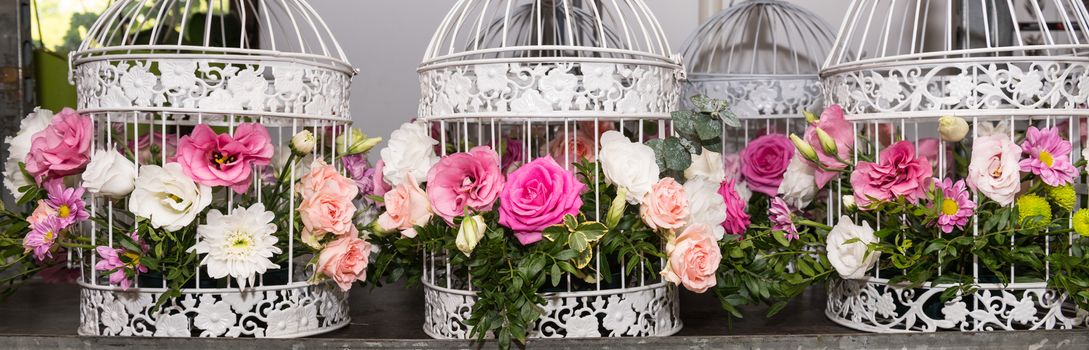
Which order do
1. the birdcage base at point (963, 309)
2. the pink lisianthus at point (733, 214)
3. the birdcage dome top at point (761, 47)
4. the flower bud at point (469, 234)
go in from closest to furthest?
the flower bud at point (469, 234)
the birdcage base at point (963, 309)
the pink lisianthus at point (733, 214)
the birdcage dome top at point (761, 47)

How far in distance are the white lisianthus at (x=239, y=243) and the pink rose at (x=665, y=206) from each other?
0.44 m

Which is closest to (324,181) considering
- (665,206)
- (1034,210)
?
(665,206)

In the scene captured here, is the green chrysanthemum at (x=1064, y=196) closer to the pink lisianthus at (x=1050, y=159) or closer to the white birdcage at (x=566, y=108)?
the pink lisianthus at (x=1050, y=159)

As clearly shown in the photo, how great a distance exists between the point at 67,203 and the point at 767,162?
3.26 feet

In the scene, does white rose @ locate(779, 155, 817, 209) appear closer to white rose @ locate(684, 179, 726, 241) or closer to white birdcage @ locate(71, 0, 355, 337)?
white rose @ locate(684, 179, 726, 241)

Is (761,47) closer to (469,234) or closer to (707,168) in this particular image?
(707,168)

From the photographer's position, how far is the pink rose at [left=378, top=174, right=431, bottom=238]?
3.42ft

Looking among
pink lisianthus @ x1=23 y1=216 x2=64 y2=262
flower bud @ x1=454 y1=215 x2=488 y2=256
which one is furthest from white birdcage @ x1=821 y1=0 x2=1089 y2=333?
pink lisianthus @ x1=23 y1=216 x2=64 y2=262

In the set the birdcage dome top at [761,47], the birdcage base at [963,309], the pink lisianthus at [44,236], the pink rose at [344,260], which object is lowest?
the birdcage base at [963,309]

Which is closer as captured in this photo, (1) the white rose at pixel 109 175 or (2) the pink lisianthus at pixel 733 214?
(1) the white rose at pixel 109 175

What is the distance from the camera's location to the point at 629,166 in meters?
1.02

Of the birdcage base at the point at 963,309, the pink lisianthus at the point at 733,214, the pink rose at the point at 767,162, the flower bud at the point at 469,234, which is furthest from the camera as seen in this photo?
the pink rose at the point at 767,162

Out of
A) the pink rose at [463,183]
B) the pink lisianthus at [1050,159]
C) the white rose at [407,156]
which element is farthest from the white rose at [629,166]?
the pink lisianthus at [1050,159]

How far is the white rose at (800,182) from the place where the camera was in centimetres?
A: 120
